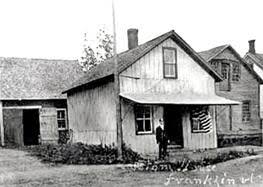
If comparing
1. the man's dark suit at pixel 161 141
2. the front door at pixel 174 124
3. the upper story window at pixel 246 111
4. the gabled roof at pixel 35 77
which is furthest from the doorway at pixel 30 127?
the upper story window at pixel 246 111

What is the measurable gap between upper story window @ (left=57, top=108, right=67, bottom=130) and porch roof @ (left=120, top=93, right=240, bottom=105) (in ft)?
34.3

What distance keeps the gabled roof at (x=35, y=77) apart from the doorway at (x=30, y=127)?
1.77 meters

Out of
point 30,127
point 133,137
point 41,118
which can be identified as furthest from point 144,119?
point 30,127

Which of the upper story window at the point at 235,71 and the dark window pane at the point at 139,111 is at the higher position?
the upper story window at the point at 235,71

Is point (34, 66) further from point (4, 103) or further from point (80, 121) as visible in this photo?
point (80, 121)

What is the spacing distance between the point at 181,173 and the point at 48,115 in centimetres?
1501

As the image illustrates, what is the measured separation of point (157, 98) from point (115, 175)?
624cm

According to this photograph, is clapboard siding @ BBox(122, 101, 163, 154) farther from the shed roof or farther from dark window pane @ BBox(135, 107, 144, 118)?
the shed roof

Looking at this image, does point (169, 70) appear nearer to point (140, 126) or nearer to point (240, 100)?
point (140, 126)

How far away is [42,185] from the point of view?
1137 cm

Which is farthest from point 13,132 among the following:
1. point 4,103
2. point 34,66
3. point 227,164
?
point 227,164

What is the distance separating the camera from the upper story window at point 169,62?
20156 mm

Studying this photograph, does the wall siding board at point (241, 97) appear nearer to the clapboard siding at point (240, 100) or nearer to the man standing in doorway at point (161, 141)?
the clapboard siding at point (240, 100)

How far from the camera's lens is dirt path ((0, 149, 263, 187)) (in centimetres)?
1166
